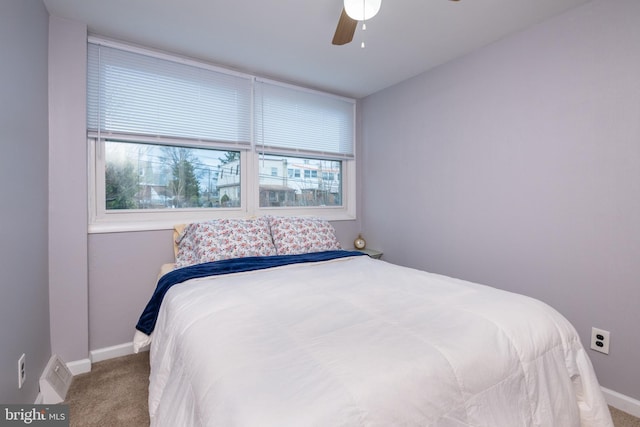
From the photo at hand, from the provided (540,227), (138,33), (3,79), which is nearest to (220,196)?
(138,33)

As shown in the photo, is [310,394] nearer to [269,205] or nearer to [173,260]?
[173,260]

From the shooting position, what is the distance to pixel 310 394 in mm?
761

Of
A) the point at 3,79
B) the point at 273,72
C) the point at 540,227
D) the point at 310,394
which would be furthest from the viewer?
the point at 273,72

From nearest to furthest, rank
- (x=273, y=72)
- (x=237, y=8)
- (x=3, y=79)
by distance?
(x=3, y=79)
(x=237, y=8)
(x=273, y=72)

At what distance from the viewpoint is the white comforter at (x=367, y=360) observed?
0.78 metres

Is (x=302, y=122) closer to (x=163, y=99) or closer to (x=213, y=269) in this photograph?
(x=163, y=99)

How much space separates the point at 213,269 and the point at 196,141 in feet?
4.10

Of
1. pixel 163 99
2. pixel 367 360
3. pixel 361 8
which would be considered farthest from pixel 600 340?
pixel 163 99

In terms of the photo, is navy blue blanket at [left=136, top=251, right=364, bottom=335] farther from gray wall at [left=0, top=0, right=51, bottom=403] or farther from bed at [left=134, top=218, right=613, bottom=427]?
gray wall at [left=0, top=0, right=51, bottom=403]

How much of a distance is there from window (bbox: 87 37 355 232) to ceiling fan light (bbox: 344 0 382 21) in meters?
1.62

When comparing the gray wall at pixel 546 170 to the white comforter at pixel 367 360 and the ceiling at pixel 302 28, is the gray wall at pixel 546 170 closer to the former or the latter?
the ceiling at pixel 302 28

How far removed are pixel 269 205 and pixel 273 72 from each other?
1269mm
